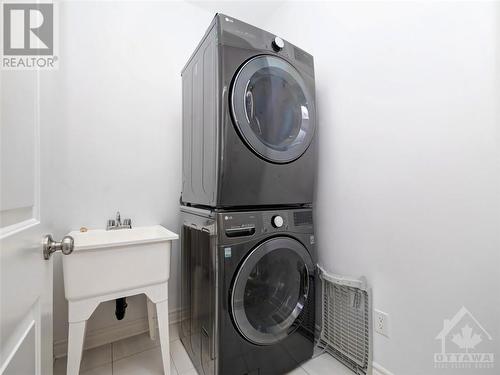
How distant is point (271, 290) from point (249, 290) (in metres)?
0.16

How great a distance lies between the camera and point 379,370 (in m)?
1.17

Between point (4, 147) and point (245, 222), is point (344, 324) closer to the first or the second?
point (245, 222)

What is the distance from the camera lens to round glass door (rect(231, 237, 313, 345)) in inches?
42.9

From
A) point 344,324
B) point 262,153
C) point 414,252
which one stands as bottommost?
point 344,324

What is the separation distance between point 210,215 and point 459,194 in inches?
41.7

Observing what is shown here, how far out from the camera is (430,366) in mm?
1000

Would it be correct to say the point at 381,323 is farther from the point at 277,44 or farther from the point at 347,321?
the point at 277,44

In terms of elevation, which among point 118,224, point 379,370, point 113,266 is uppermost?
point 118,224

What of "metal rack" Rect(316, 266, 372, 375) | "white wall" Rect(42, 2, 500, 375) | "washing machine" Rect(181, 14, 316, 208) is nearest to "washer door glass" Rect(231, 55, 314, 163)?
"washing machine" Rect(181, 14, 316, 208)

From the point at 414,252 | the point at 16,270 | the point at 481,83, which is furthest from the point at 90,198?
the point at 481,83

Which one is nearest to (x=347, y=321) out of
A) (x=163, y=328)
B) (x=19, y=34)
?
(x=163, y=328)

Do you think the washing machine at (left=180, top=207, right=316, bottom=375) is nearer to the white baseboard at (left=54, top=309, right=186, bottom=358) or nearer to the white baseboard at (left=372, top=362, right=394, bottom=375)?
the white baseboard at (left=372, top=362, right=394, bottom=375)

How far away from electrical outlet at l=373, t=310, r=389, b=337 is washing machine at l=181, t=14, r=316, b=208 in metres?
0.68

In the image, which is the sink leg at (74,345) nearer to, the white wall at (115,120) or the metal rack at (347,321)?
the white wall at (115,120)
